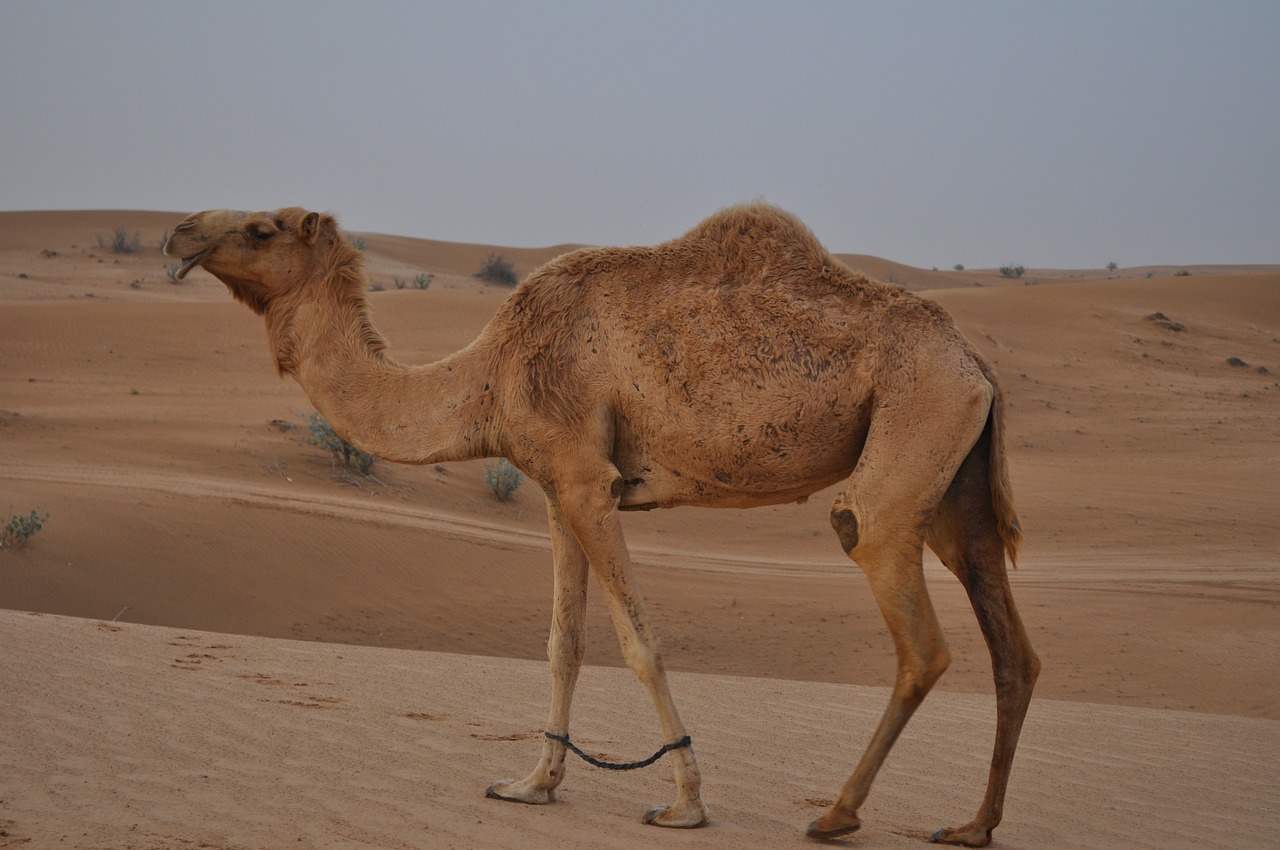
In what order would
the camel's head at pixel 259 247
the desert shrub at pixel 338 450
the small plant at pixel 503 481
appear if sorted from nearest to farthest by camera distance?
Answer: the camel's head at pixel 259 247 → the desert shrub at pixel 338 450 → the small plant at pixel 503 481

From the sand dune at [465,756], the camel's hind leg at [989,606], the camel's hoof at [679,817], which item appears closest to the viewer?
the sand dune at [465,756]

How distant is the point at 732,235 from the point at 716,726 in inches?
143

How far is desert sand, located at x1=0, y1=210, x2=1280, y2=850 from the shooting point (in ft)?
18.2

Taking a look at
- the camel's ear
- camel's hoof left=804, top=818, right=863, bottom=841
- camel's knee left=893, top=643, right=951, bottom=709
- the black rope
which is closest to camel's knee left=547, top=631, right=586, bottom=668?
the black rope

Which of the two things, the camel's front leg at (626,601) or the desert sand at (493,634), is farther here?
the desert sand at (493,634)

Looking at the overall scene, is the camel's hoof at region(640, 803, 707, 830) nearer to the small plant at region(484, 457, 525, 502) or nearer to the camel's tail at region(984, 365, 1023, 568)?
the camel's tail at region(984, 365, 1023, 568)

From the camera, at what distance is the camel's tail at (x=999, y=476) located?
530cm

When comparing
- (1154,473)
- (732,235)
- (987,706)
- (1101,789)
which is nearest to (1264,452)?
(1154,473)

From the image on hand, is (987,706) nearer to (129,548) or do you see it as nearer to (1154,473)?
(129,548)

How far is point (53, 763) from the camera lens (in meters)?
5.35

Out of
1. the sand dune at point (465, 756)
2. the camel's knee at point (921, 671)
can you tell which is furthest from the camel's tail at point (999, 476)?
the sand dune at point (465, 756)

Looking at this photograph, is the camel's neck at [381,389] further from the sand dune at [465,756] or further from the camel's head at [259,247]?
the sand dune at [465,756]

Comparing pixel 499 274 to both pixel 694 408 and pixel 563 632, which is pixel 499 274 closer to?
pixel 563 632

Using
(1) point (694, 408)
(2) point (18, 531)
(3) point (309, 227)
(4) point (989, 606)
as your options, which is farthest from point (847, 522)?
(2) point (18, 531)
